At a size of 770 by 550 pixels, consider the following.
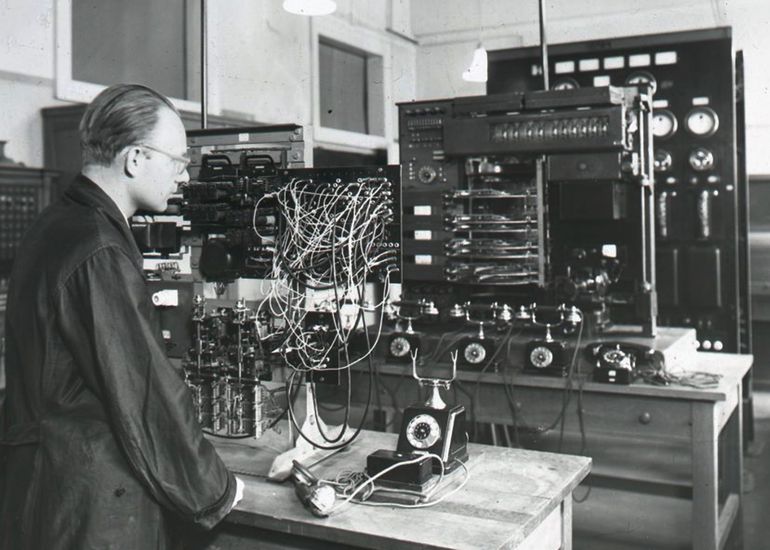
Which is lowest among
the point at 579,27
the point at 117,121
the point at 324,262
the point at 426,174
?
the point at 324,262

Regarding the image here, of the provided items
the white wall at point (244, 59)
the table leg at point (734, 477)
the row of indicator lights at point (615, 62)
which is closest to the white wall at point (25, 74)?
the white wall at point (244, 59)

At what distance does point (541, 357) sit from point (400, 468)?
1.34 metres

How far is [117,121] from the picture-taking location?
1508mm

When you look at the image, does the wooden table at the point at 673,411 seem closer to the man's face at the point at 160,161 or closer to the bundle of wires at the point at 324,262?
the bundle of wires at the point at 324,262

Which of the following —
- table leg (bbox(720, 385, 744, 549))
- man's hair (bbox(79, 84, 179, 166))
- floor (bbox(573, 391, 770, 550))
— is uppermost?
man's hair (bbox(79, 84, 179, 166))

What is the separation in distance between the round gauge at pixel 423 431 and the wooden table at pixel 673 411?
1186mm

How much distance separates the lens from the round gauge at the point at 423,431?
5.94 ft

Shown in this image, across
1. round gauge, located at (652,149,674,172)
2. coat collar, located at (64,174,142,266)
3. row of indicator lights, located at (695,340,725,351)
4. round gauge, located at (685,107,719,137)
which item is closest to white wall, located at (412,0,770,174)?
round gauge, located at (685,107,719,137)

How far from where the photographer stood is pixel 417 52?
8039 millimetres

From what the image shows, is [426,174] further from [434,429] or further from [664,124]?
[664,124]

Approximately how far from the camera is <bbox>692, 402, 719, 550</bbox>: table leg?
8.71ft

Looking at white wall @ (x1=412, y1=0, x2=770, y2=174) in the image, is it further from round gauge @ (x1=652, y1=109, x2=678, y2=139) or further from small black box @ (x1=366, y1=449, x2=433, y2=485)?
small black box @ (x1=366, y1=449, x2=433, y2=485)

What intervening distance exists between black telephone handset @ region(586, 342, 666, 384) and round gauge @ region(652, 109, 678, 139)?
2479 millimetres

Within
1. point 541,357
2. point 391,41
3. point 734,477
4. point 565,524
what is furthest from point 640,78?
point 565,524
